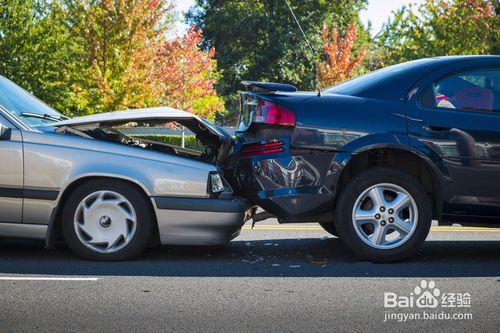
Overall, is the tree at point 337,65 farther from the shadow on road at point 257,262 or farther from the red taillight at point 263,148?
the red taillight at point 263,148

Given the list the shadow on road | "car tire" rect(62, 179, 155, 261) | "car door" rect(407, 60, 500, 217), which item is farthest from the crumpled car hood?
"car door" rect(407, 60, 500, 217)

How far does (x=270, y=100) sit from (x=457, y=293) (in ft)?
6.85

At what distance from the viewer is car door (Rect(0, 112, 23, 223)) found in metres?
5.62

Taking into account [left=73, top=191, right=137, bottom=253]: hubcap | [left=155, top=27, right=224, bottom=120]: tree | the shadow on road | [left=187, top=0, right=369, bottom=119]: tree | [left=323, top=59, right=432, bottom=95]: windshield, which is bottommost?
the shadow on road

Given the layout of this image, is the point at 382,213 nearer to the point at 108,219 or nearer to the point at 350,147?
the point at 350,147

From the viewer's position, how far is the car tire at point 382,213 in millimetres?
5668

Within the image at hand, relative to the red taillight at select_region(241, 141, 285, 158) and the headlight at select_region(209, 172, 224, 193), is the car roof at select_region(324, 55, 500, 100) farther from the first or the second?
the headlight at select_region(209, 172, 224, 193)

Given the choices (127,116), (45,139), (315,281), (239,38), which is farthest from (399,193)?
(239,38)

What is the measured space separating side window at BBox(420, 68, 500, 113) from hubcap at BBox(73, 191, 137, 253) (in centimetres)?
252

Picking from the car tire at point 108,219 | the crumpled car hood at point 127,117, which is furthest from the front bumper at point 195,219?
the crumpled car hood at point 127,117

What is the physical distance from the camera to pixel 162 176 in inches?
222

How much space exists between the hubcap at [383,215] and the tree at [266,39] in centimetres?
4135

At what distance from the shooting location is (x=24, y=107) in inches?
247

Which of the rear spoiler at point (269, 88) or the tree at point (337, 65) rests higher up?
the tree at point (337, 65)
